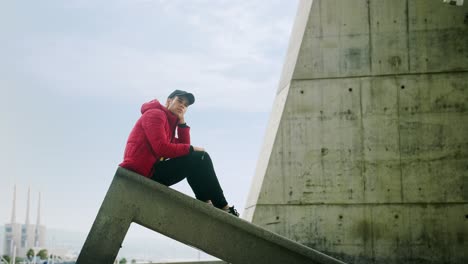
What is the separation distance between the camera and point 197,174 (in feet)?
19.8

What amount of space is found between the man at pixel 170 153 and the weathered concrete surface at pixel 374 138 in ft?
10.0

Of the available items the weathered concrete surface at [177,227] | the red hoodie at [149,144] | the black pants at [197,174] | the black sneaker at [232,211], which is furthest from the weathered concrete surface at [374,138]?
the red hoodie at [149,144]

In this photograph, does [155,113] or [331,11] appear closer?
[155,113]

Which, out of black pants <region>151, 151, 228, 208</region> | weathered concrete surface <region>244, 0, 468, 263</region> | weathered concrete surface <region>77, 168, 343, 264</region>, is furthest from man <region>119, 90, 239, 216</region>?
weathered concrete surface <region>244, 0, 468, 263</region>

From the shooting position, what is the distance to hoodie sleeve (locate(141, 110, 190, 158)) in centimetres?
564

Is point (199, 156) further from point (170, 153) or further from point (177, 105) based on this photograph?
point (177, 105)

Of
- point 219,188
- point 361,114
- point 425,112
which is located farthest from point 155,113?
point 425,112

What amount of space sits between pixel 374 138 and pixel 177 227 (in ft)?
14.2

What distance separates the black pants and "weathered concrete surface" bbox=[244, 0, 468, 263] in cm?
305

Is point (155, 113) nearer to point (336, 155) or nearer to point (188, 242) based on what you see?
point (188, 242)

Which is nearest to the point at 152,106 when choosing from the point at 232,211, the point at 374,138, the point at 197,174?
the point at 197,174

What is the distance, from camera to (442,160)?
28.6 ft

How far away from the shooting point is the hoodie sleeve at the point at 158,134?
564 cm

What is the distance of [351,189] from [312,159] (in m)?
0.75
